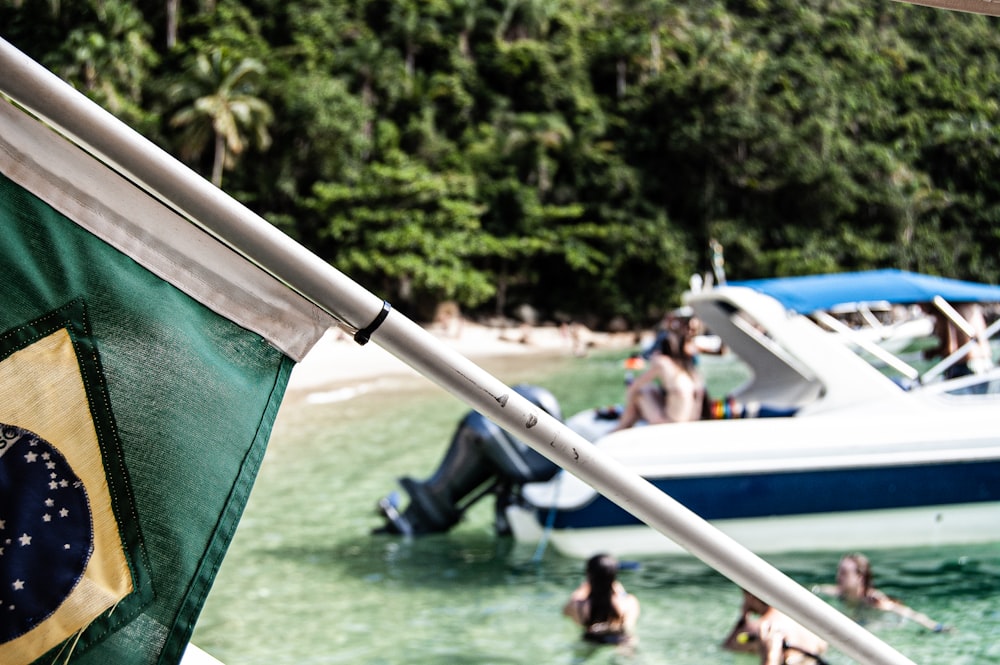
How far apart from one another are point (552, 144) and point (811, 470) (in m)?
34.1

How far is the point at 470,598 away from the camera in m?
6.32

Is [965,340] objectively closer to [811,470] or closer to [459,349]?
[811,470]

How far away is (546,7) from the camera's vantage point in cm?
4334

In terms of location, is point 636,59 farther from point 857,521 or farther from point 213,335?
point 213,335

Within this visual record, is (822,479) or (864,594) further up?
(822,479)

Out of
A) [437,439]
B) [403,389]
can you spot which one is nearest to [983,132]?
[403,389]

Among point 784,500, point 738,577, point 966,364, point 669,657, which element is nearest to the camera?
point 738,577

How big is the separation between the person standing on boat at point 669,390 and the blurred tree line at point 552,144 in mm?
21172

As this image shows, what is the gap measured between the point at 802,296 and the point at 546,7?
38.9 metres

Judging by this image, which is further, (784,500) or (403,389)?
(403,389)

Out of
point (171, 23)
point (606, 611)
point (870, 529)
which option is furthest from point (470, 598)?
point (171, 23)

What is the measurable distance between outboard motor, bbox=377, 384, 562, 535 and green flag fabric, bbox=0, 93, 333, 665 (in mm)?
5198

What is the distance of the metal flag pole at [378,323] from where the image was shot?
881 mm

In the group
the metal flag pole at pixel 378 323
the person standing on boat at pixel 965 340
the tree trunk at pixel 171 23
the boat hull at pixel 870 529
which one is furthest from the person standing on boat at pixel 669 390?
the tree trunk at pixel 171 23
